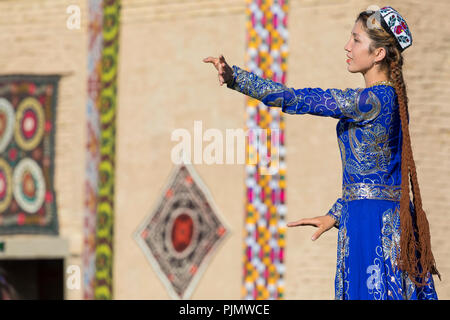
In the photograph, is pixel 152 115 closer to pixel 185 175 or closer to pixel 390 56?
pixel 185 175

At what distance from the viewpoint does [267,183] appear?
377 inches

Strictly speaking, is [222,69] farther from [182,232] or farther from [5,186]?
[5,186]

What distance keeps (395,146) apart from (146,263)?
20.8ft

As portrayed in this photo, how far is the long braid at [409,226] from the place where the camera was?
3.96 metres

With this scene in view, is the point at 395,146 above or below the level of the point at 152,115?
below

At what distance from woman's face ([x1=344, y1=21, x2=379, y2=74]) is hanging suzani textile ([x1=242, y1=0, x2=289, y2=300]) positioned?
17.5 feet

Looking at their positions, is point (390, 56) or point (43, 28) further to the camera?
point (43, 28)

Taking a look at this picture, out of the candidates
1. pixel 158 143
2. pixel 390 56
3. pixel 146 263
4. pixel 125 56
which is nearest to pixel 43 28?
pixel 125 56

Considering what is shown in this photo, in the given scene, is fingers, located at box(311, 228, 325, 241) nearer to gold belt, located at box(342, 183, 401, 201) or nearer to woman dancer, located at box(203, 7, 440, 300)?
woman dancer, located at box(203, 7, 440, 300)

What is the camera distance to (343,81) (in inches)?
368

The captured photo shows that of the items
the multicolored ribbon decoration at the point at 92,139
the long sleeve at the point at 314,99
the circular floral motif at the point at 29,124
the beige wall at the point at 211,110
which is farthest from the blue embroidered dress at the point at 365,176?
the circular floral motif at the point at 29,124

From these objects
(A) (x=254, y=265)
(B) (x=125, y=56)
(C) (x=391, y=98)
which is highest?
(B) (x=125, y=56)

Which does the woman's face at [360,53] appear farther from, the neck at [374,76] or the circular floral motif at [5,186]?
the circular floral motif at [5,186]

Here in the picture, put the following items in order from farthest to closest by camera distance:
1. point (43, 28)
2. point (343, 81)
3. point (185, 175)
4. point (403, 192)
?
point (43, 28)
point (185, 175)
point (343, 81)
point (403, 192)
